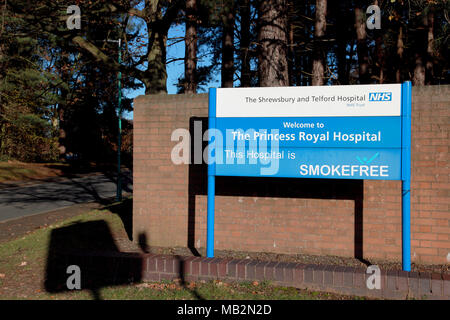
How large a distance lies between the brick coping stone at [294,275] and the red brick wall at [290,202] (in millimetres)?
1084

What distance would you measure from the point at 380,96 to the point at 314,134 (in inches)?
37.6

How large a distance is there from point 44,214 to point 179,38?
21.2 ft

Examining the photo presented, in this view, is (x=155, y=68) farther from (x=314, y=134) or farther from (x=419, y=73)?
(x=419, y=73)

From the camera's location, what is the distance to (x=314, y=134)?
5695 mm

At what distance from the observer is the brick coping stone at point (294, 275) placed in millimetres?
4723

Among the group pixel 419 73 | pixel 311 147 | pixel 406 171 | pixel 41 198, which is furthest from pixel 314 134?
pixel 41 198

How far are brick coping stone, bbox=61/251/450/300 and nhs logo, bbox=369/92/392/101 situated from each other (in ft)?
7.00

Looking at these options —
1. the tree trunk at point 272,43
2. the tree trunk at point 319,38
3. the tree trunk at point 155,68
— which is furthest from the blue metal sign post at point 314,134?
the tree trunk at point 319,38

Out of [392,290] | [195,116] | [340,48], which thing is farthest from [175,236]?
[340,48]

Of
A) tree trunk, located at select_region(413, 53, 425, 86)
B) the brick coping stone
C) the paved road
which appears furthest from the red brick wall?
tree trunk, located at select_region(413, 53, 425, 86)

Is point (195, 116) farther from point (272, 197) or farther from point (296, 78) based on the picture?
point (296, 78)

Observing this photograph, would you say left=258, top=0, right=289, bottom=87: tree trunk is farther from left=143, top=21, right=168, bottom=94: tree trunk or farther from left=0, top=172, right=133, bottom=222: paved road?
left=0, top=172, right=133, bottom=222: paved road

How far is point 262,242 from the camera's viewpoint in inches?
258

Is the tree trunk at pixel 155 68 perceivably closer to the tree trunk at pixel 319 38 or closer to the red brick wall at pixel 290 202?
the red brick wall at pixel 290 202
